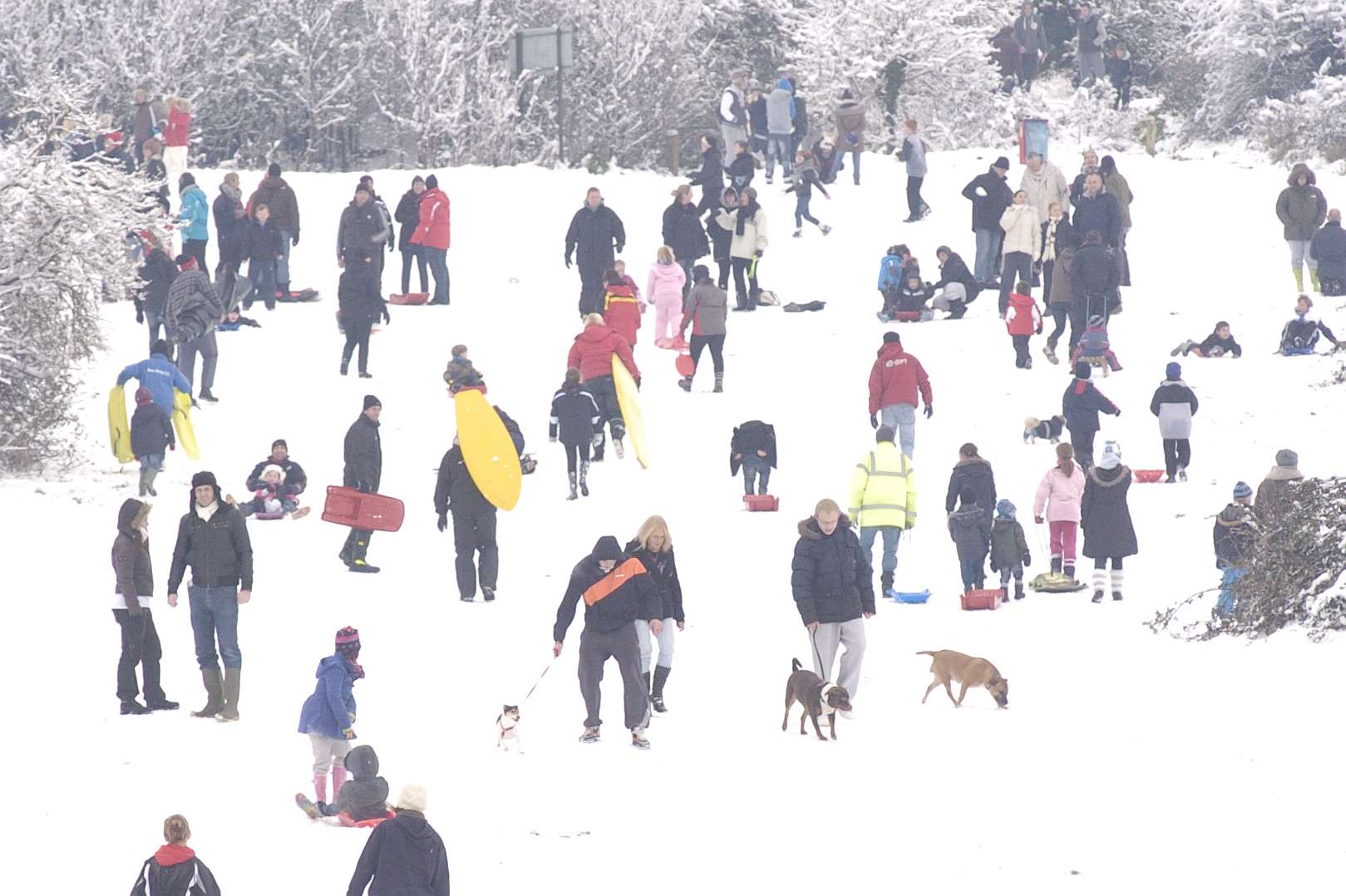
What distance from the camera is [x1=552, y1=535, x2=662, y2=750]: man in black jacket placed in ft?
39.0

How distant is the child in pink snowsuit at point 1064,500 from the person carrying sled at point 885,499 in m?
1.00

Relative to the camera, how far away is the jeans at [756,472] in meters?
18.5

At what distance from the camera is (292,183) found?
102 feet

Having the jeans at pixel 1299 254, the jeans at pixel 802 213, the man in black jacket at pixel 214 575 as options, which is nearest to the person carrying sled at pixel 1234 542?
the man in black jacket at pixel 214 575

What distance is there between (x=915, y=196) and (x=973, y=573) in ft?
48.1

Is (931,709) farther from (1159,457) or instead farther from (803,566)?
(1159,457)

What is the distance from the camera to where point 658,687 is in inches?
500

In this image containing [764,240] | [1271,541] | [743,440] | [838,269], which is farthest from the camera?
[838,269]

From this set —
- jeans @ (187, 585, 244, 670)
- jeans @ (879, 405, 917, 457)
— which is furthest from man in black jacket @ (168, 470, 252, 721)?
jeans @ (879, 405, 917, 457)

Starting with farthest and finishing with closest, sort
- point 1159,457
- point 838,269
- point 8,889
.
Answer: point 838,269
point 1159,457
point 8,889

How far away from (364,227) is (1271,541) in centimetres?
1256

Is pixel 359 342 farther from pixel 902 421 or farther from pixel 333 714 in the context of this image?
pixel 333 714

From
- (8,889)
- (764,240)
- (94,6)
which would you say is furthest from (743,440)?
(94,6)

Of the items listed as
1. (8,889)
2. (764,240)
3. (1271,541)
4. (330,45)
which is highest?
(330,45)
